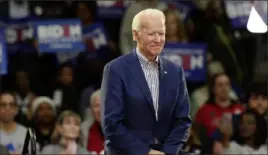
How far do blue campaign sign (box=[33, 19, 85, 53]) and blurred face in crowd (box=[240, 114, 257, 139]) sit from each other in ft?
7.52

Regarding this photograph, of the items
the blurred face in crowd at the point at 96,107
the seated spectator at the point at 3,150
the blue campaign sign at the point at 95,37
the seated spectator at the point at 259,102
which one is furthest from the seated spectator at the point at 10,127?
the seated spectator at the point at 259,102

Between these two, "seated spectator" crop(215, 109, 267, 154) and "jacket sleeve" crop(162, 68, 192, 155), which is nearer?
"jacket sleeve" crop(162, 68, 192, 155)

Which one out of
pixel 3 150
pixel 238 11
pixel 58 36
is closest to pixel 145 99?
pixel 3 150

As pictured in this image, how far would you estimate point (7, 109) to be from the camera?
32.2 ft

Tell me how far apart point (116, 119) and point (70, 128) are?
3360mm

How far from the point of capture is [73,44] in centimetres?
1104

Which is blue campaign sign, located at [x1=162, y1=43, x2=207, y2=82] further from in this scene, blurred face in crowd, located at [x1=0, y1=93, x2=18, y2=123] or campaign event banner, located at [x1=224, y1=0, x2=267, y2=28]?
blurred face in crowd, located at [x1=0, y1=93, x2=18, y2=123]

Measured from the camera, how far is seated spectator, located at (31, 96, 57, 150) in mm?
10105

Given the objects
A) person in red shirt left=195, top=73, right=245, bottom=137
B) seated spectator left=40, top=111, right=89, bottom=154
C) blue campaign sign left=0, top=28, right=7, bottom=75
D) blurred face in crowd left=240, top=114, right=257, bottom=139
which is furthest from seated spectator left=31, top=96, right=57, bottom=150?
blurred face in crowd left=240, top=114, right=257, bottom=139

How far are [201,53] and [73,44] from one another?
1533mm

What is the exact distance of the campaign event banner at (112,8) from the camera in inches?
461

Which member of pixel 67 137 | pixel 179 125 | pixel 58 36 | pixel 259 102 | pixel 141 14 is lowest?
pixel 67 137

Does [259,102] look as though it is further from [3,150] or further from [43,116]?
[3,150]

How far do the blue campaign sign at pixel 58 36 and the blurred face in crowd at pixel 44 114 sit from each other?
0.93 metres
